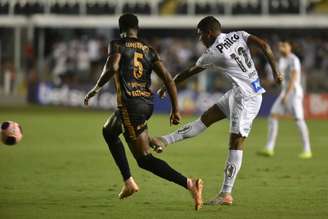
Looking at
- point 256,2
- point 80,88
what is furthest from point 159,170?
point 256,2

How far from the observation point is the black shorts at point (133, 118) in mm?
10227

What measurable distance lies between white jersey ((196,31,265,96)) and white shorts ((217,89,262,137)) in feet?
0.27

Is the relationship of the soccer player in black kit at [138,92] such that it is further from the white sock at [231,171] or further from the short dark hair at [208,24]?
the short dark hair at [208,24]

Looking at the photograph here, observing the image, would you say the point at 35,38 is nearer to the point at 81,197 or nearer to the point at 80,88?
the point at 80,88

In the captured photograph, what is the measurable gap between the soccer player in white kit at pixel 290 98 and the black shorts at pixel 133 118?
7.59 m

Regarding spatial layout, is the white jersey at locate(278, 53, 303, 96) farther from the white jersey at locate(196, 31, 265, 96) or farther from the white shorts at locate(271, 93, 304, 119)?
the white jersey at locate(196, 31, 265, 96)

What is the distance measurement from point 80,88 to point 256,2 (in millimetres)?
8764

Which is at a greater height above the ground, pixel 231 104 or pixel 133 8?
pixel 231 104

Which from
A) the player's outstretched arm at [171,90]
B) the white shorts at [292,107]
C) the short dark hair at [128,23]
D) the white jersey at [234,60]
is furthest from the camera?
the white shorts at [292,107]

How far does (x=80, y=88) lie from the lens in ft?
116

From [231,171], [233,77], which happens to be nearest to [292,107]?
[233,77]

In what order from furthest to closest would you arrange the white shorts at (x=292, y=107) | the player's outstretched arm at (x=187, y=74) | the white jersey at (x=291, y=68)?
the white shorts at (x=292, y=107) < the white jersey at (x=291, y=68) < the player's outstretched arm at (x=187, y=74)

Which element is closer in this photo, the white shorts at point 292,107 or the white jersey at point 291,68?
the white jersey at point 291,68

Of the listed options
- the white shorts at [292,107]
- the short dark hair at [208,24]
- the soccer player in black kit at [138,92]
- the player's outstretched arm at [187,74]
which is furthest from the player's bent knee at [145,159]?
the white shorts at [292,107]
